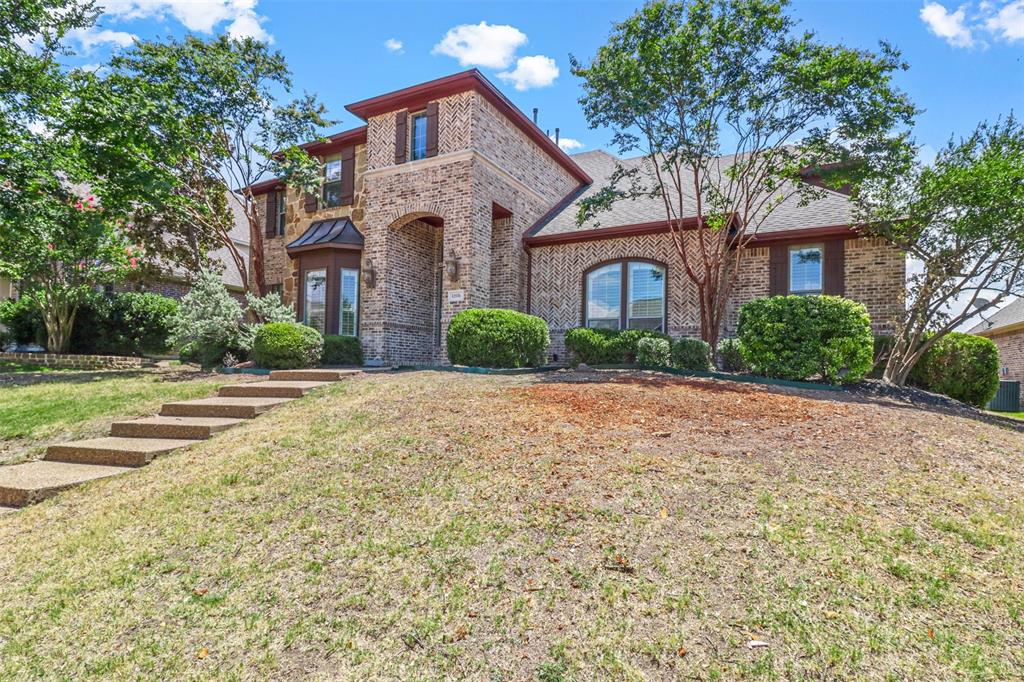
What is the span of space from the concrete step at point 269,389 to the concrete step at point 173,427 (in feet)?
3.39

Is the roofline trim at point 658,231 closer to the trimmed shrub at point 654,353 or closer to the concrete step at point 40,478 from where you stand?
the trimmed shrub at point 654,353

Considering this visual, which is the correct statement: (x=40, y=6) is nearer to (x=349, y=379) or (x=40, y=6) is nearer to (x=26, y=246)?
(x=26, y=246)

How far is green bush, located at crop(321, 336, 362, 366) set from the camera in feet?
37.9

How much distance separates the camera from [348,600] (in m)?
2.75

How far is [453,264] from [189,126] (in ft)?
21.3

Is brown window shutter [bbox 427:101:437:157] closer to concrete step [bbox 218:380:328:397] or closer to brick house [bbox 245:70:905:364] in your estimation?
brick house [bbox 245:70:905:364]

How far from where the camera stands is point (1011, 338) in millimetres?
18516

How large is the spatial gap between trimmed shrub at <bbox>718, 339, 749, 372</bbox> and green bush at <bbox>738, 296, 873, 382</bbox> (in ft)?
6.00

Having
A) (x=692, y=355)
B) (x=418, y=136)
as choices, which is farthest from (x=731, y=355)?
(x=418, y=136)

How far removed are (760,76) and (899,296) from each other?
16.8 ft

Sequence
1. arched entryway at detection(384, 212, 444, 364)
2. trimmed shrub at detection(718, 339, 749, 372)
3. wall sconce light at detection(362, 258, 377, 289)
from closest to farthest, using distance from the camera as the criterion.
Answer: trimmed shrub at detection(718, 339, 749, 372) < wall sconce light at detection(362, 258, 377, 289) < arched entryway at detection(384, 212, 444, 364)

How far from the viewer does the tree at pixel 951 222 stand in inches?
311

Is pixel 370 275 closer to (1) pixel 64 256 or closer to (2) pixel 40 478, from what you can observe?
(1) pixel 64 256

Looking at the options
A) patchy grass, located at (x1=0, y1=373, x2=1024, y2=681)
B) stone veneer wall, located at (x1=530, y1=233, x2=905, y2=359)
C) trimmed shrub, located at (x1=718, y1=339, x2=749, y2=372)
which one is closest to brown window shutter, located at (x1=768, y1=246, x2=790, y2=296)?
stone veneer wall, located at (x1=530, y1=233, x2=905, y2=359)
